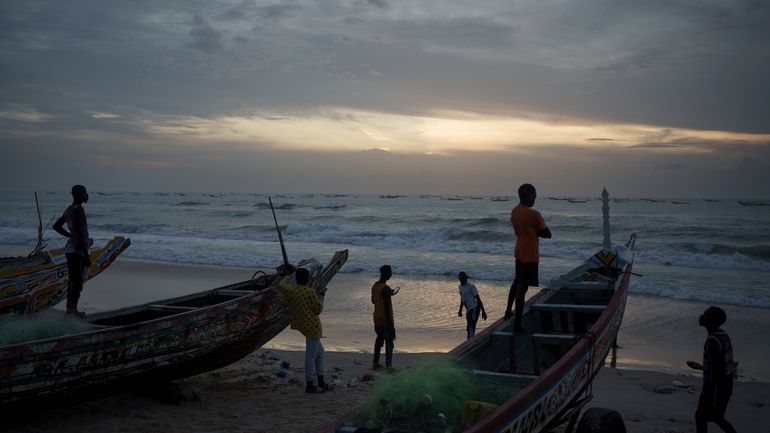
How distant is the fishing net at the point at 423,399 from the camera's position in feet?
13.4

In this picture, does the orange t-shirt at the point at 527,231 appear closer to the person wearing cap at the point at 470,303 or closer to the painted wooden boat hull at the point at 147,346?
the painted wooden boat hull at the point at 147,346

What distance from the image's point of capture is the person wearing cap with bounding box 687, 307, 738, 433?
5039 mm

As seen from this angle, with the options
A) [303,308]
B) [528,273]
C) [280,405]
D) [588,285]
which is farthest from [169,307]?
[588,285]

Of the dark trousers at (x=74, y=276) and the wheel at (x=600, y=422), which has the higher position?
the dark trousers at (x=74, y=276)

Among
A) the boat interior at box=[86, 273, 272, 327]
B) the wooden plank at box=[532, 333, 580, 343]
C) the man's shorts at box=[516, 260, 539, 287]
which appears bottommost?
the boat interior at box=[86, 273, 272, 327]

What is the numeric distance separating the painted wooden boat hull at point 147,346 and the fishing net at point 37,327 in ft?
0.78

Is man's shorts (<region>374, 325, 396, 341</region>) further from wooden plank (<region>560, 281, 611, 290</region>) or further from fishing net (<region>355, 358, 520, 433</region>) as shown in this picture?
fishing net (<region>355, 358, 520, 433</region>)

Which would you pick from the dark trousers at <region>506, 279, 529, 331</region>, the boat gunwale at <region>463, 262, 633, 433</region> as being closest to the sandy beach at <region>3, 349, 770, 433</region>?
the dark trousers at <region>506, 279, 529, 331</region>

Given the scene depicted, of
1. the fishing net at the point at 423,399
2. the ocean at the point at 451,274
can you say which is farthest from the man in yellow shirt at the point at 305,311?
the fishing net at the point at 423,399

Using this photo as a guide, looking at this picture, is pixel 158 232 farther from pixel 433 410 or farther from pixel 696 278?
pixel 433 410

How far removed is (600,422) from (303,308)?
12.5 ft

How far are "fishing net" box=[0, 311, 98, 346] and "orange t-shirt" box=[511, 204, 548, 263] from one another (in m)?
4.64

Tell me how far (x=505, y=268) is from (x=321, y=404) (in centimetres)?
1545

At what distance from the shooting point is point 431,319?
43.9 feet
